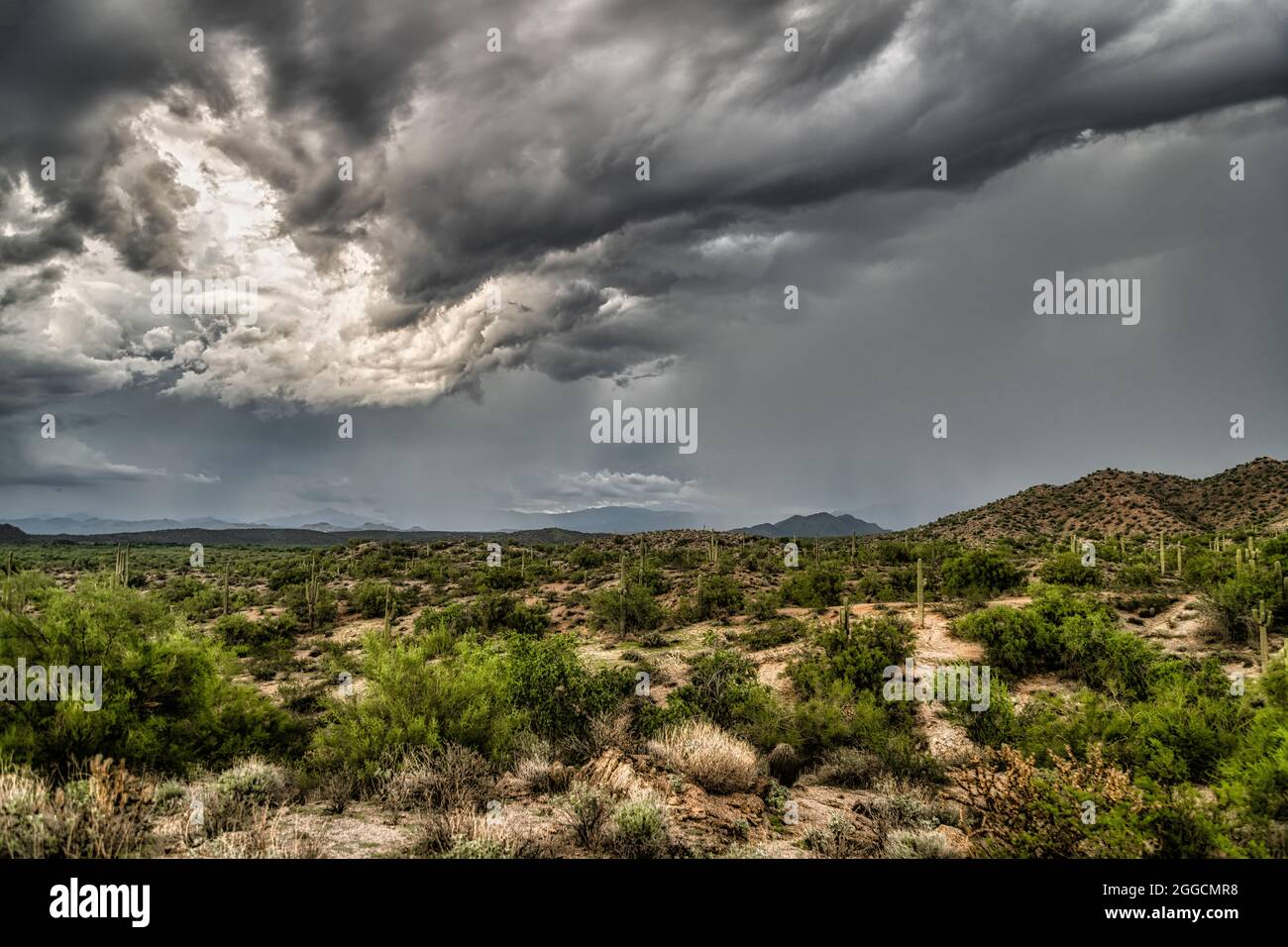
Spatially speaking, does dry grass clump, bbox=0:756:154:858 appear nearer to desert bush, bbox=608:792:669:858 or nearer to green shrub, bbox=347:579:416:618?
desert bush, bbox=608:792:669:858

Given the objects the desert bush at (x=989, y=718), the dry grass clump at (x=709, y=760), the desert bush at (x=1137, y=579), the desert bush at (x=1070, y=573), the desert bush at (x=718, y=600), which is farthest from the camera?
the desert bush at (x=718, y=600)

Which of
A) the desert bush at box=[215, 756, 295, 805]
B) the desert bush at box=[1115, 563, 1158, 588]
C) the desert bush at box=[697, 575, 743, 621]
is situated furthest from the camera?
the desert bush at box=[697, 575, 743, 621]

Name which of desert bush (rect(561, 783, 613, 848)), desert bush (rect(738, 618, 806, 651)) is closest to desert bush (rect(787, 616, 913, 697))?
desert bush (rect(738, 618, 806, 651))

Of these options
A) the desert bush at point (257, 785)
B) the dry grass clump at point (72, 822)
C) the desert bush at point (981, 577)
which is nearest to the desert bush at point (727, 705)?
the desert bush at point (257, 785)

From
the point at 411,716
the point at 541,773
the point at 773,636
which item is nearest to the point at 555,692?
the point at 411,716

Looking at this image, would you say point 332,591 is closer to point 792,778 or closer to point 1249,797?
point 792,778

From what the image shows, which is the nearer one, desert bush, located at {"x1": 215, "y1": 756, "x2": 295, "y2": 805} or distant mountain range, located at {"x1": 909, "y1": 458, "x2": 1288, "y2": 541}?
desert bush, located at {"x1": 215, "y1": 756, "x2": 295, "y2": 805}

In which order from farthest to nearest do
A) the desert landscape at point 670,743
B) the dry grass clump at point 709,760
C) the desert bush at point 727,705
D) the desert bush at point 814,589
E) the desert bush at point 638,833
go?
1. the desert bush at point 814,589
2. the desert bush at point 727,705
3. the dry grass clump at point 709,760
4. the desert bush at point 638,833
5. the desert landscape at point 670,743

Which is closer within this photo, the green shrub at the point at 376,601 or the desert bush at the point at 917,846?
the desert bush at the point at 917,846

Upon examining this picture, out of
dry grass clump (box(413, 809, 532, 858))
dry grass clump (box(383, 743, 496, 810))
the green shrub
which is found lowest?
the green shrub

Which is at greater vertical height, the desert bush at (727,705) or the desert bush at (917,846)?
the desert bush at (917,846)

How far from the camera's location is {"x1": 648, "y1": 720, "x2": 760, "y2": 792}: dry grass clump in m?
8.97

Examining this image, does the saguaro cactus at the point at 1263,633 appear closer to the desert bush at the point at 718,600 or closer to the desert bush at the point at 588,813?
the desert bush at the point at 718,600

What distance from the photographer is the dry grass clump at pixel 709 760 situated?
8969mm
